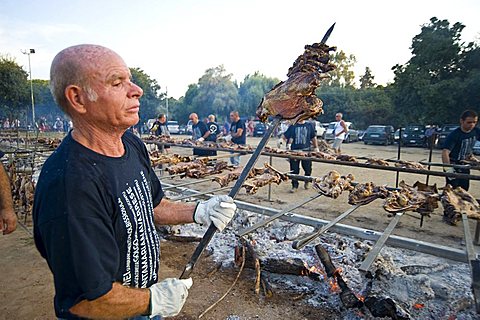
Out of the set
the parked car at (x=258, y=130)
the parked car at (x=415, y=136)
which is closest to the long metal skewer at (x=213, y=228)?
the parked car at (x=415, y=136)

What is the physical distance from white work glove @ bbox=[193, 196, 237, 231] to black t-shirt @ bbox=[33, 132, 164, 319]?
0.47 metres

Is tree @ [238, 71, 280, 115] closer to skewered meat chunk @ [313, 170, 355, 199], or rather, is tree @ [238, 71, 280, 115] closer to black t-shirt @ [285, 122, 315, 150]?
black t-shirt @ [285, 122, 315, 150]

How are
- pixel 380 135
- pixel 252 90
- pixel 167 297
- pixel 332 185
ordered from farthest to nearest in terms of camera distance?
1. pixel 252 90
2. pixel 380 135
3. pixel 332 185
4. pixel 167 297

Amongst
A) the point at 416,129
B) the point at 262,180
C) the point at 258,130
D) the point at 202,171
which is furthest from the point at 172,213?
the point at 258,130

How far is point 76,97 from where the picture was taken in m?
1.44

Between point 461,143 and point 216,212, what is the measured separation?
5980 millimetres

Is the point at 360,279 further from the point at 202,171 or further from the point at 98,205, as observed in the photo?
the point at 98,205

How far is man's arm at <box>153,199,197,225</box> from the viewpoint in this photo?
79.8 inches

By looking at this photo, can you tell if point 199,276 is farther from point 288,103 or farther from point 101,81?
point 101,81

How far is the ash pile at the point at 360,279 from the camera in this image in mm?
3100

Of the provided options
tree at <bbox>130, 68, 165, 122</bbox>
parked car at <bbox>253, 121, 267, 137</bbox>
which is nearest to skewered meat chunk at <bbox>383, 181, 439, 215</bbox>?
parked car at <bbox>253, 121, 267, 137</bbox>

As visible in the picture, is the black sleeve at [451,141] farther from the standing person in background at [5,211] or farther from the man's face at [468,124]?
the standing person in background at [5,211]

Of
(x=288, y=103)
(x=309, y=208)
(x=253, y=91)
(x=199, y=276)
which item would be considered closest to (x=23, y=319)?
(x=199, y=276)

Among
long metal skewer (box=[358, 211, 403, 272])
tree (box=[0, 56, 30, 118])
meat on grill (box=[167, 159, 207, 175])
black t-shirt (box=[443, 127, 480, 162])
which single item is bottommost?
long metal skewer (box=[358, 211, 403, 272])
